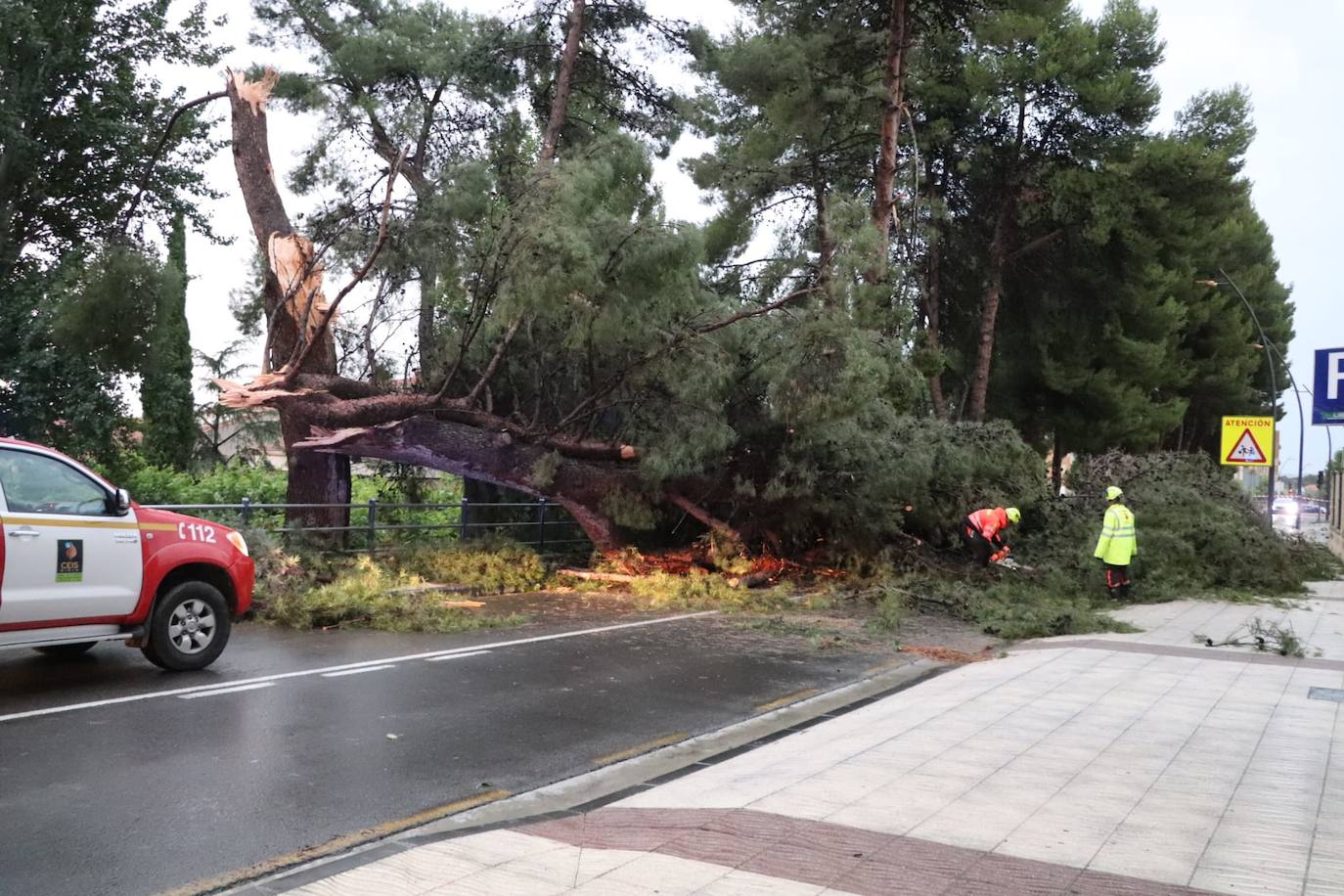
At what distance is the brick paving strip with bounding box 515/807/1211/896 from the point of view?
4293mm

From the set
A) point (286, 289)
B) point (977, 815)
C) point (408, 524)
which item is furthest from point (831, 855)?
point (286, 289)

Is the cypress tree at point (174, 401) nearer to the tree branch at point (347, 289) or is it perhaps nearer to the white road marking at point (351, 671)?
the tree branch at point (347, 289)

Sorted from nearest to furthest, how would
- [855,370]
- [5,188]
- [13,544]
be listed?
[13,544] < [855,370] < [5,188]

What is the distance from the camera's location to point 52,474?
26.4 ft

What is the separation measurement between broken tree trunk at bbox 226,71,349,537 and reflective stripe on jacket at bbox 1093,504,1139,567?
11504mm

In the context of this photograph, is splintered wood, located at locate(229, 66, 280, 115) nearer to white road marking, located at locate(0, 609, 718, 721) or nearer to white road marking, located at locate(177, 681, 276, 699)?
white road marking, located at locate(0, 609, 718, 721)

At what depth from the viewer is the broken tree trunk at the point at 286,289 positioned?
16375 millimetres

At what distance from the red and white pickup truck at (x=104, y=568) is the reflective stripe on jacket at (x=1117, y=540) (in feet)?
38.7

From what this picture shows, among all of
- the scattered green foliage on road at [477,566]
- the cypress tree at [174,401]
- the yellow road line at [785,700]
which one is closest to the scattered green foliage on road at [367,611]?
the scattered green foliage on road at [477,566]

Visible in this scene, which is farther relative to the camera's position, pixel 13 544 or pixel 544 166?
pixel 544 166

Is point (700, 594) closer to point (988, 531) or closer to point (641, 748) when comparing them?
point (988, 531)

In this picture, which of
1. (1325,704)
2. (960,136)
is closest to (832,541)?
(1325,704)

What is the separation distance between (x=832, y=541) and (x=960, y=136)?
15.4 meters

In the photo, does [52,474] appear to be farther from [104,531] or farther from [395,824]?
[395,824]
